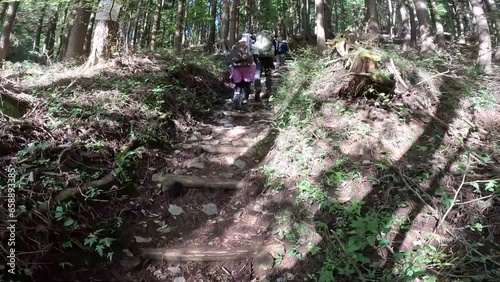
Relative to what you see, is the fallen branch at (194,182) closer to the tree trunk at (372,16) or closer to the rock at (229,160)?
the rock at (229,160)

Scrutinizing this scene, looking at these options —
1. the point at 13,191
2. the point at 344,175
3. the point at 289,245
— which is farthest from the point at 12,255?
the point at 344,175

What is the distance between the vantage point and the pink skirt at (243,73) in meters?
7.48

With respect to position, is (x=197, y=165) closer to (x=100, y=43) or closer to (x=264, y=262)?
(x=264, y=262)

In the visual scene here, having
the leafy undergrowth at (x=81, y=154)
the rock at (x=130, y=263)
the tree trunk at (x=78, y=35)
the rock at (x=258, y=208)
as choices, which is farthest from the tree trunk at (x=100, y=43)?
the rock at (x=130, y=263)

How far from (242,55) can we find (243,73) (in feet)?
1.24

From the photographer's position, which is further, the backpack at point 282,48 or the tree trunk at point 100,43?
the backpack at point 282,48

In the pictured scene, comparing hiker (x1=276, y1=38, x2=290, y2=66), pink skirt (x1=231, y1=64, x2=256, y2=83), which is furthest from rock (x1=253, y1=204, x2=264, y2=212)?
hiker (x1=276, y1=38, x2=290, y2=66)

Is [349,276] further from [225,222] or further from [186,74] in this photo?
[186,74]

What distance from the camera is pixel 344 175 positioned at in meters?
4.22

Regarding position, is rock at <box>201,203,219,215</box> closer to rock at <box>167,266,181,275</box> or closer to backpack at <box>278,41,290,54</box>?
rock at <box>167,266,181,275</box>

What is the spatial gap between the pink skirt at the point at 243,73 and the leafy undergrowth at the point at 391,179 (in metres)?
1.63

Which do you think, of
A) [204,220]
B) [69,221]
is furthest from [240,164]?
[69,221]

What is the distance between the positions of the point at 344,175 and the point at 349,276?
4.26ft

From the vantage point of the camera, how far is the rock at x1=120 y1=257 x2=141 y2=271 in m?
3.53
